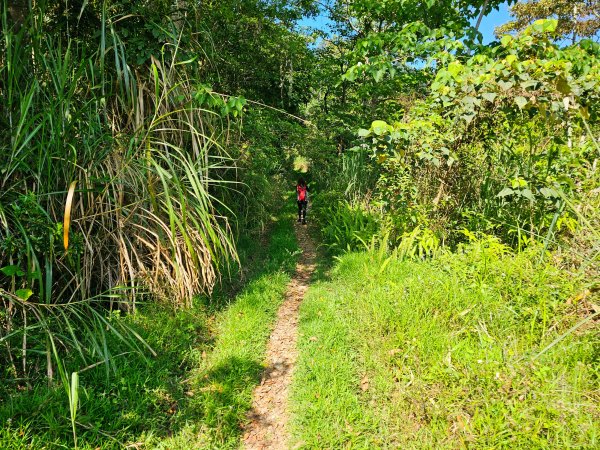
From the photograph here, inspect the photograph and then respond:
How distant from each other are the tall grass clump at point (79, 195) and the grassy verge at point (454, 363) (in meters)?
1.45

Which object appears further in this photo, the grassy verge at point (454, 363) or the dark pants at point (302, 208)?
the dark pants at point (302, 208)

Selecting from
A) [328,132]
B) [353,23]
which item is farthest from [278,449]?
[353,23]

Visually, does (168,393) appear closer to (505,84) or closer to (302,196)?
(505,84)

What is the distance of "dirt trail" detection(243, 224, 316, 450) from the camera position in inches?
93.3

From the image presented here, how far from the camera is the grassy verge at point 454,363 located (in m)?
1.97

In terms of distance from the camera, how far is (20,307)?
2.41 metres

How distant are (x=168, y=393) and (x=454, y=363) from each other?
2132mm

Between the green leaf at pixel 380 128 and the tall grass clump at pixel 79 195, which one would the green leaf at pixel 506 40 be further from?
the tall grass clump at pixel 79 195

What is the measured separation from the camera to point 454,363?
243cm

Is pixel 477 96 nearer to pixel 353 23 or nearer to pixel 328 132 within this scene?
pixel 328 132

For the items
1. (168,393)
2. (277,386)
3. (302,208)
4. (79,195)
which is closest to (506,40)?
(277,386)

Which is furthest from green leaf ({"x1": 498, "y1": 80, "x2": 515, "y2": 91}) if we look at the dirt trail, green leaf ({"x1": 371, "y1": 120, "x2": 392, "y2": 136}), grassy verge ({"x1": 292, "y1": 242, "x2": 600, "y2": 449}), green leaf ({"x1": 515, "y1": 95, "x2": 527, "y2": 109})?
the dirt trail

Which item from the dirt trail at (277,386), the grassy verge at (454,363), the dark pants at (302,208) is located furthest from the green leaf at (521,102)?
the dark pants at (302,208)

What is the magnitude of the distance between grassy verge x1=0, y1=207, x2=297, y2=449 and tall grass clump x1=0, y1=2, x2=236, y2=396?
0.19 meters
